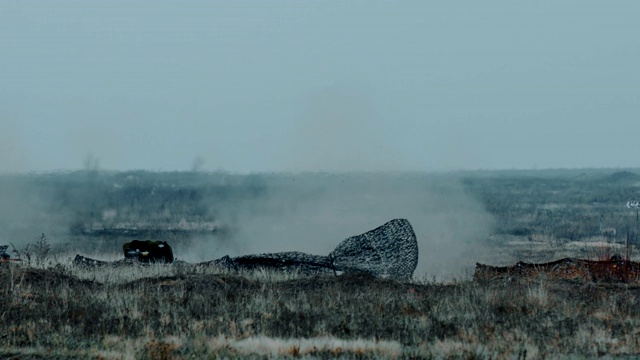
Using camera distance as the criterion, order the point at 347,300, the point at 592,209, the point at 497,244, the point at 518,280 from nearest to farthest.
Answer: the point at 347,300, the point at 518,280, the point at 497,244, the point at 592,209

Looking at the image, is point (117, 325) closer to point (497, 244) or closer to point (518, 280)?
point (518, 280)

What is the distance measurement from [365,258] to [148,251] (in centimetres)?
570

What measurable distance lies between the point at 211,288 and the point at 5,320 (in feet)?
14.4

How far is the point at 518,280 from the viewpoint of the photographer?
18875 mm

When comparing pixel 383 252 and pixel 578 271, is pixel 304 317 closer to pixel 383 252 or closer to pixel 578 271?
pixel 578 271

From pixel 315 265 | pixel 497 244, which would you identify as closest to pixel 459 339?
pixel 315 265

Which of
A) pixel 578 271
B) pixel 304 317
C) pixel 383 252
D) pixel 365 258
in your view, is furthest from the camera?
pixel 383 252

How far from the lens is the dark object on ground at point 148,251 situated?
84.0 ft

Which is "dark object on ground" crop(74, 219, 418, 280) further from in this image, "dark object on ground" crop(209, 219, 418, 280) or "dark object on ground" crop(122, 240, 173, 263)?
"dark object on ground" crop(122, 240, 173, 263)

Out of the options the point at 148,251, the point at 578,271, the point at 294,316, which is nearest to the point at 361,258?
the point at 578,271

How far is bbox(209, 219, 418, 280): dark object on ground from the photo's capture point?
23141 mm

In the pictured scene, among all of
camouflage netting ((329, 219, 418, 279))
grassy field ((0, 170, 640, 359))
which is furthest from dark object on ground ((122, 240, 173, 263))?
camouflage netting ((329, 219, 418, 279))

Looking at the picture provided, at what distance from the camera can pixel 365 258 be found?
23.7 meters

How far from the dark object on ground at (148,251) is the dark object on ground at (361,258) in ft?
4.98
